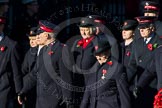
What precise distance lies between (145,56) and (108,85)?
1.49m

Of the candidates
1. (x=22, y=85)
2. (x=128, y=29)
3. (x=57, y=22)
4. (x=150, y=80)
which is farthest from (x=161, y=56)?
(x=57, y=22)

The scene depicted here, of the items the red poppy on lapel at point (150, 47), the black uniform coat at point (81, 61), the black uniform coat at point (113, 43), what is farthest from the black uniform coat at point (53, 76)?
the red poppy on lapel at point (150, 47)

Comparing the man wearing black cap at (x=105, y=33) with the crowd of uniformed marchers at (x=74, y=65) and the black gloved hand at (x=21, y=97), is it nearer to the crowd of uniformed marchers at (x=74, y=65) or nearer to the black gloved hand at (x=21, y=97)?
the crowd of uniformed marchers at (x=74, y=65)

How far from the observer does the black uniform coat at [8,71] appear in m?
12.6

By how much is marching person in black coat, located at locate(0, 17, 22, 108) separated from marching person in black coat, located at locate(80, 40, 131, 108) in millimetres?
1690

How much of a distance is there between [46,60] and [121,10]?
450 cm

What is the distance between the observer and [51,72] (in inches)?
477

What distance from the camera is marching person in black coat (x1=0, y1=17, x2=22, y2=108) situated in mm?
12648

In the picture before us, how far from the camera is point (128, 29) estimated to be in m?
13.1

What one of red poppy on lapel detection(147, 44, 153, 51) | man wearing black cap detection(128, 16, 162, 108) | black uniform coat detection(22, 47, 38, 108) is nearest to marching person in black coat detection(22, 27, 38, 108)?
black uniform coat detection(22, 47, 38, 108)

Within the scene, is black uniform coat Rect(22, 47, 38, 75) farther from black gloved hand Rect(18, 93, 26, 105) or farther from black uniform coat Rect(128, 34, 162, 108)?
black uniform coat Rect(128, 34, 162, 108)

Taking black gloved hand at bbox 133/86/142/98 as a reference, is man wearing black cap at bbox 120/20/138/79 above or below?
above

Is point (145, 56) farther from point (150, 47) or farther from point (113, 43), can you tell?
point (113, 43)

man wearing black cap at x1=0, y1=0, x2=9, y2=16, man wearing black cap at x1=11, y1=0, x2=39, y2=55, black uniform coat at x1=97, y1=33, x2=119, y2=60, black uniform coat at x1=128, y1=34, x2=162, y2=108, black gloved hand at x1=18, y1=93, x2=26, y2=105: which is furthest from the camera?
man wearing black cap at x1=11, y1=0, x2=39, y2=55
